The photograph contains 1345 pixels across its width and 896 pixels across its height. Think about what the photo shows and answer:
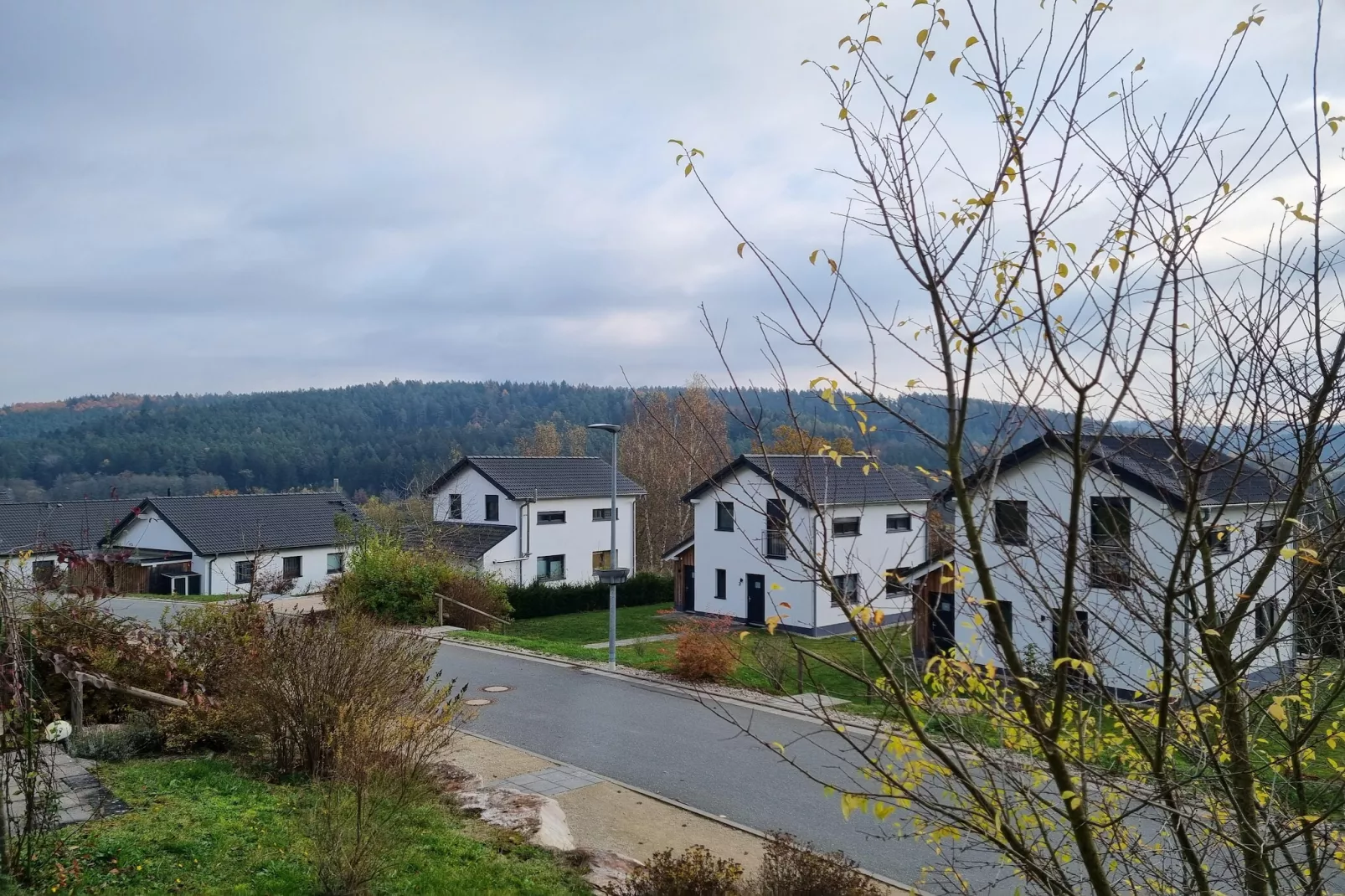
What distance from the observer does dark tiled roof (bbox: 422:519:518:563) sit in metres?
38.1

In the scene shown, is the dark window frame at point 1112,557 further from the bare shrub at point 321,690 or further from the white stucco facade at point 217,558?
the white stucco facade at point 217,558

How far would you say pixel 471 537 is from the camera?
3984cm

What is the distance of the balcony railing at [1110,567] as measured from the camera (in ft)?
11.7

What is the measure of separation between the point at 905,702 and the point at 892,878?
6311 mm

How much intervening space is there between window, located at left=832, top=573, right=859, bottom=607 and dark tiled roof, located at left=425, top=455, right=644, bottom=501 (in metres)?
36.4

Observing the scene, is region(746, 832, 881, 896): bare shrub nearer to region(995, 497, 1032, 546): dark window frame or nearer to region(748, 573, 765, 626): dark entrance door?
region(995, 497, 1032, 546): dark window frame

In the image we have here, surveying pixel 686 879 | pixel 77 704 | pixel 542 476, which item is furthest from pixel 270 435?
pixel 686 879

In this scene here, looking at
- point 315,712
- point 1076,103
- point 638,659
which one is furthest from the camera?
point 638,659

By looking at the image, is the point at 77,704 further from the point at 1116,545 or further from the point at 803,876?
the point at 1116,545

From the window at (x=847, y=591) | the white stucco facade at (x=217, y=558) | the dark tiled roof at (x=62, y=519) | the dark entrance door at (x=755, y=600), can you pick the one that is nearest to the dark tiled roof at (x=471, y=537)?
the white stucco facade at (x=217, y=558)

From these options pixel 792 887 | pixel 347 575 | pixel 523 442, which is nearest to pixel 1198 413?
pixel 792 887

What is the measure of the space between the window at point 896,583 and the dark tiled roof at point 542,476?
36652 mm

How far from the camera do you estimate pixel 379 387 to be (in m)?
120

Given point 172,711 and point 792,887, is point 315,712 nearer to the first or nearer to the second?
point 172,711
